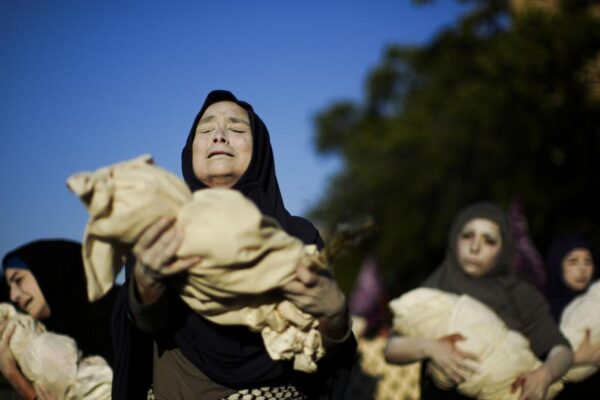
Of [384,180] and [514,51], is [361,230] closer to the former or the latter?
[514,51]

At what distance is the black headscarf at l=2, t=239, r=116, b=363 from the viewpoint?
4281 mm

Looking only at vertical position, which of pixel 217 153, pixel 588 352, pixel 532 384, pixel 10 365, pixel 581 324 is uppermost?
pixel 217 153

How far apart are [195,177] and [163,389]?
2.60ft

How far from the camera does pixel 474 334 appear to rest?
4168mm

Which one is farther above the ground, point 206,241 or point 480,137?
point 480,137

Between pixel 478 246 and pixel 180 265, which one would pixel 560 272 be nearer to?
pixel 478 246

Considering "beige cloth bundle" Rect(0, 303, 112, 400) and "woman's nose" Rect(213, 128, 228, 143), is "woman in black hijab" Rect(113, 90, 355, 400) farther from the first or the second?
"beige cloth bundle" Rect(0, 303, 112, 400)

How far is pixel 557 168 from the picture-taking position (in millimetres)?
14969

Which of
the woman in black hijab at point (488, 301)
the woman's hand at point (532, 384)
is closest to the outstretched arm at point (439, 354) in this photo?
the woman in black hijab at point (488, 301)

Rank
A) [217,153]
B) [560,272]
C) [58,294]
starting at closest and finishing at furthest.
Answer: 1. [217,153]
2. [58,294]
3. [560,272]

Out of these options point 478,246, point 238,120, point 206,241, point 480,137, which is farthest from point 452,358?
point 480,137

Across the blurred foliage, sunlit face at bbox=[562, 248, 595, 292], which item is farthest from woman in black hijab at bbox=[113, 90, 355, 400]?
the blurred foliage

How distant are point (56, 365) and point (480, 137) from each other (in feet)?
44.1

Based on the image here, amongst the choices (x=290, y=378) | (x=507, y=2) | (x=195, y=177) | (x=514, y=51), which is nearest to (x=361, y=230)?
(x=290, y=378)
